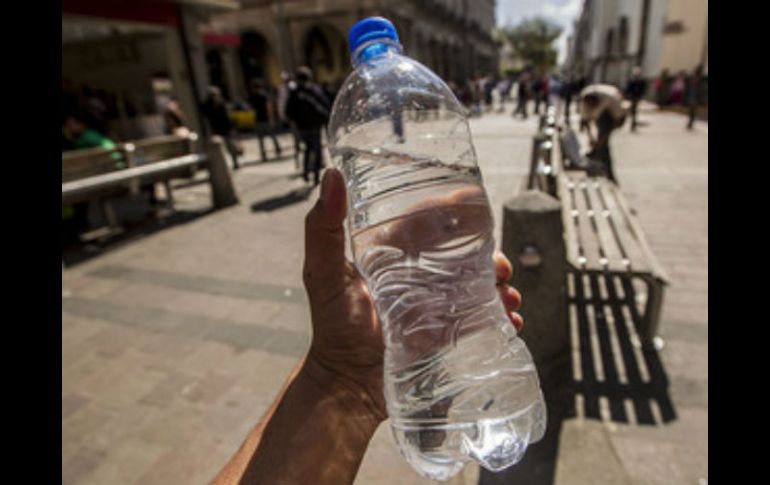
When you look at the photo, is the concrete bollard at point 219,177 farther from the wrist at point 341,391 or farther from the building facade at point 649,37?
the building facade at point 649,37

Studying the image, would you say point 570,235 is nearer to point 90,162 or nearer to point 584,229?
point 584,229

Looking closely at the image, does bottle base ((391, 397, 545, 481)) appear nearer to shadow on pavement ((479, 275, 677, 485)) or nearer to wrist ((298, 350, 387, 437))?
wrist ((298, 350, 387, 437))

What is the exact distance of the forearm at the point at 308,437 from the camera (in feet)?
4.57

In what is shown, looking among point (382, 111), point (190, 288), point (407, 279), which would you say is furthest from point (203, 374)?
point (382, 111)

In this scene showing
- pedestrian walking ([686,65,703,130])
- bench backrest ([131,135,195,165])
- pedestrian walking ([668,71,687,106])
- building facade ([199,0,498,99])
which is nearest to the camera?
bench backrest ([131,135,195,165])

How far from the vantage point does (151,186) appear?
7.84 m

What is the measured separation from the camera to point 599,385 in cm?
288

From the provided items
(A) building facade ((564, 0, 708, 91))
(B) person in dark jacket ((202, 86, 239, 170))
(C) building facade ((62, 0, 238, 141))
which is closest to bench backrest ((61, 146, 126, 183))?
(C) building facade ((62, 0, 238, 141))

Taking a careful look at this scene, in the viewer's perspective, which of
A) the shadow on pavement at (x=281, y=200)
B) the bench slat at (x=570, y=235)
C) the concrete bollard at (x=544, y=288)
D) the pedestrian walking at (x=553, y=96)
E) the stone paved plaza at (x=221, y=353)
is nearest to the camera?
the stone paved plaza at (x=221, y=353)

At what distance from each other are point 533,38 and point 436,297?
8460 cm

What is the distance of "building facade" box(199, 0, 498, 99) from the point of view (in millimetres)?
23031

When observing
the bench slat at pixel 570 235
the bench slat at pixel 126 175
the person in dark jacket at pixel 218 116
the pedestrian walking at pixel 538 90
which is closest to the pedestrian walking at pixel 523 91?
the pedestrian walking at pixel 538 90

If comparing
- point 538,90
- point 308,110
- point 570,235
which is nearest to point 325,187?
point 570,235

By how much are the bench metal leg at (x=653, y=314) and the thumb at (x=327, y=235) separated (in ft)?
7.48
